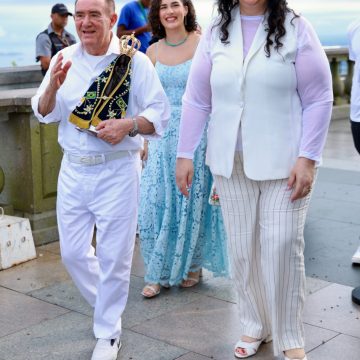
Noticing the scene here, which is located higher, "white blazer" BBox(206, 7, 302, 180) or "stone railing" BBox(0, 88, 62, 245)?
"white blazer" BBox(206, 7, 302, 180)

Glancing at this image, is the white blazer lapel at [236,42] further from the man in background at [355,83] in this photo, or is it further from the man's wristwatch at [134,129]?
the man in background at [355,83]

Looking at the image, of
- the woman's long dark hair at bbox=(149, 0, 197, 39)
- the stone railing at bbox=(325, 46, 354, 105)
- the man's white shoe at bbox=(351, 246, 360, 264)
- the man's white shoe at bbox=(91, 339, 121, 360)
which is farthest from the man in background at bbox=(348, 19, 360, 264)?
the stone railing at bbox=(325, 46, 354, 105)

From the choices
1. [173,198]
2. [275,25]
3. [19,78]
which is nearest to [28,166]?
[173,198]

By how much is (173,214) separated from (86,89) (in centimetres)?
155

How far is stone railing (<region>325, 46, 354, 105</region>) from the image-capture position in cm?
1538

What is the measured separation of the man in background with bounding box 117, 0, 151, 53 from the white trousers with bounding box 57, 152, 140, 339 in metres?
4.77

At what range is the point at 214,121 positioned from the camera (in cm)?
402

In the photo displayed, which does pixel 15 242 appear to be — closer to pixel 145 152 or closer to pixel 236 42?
pixel 145 152

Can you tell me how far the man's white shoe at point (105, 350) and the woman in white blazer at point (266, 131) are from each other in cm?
78

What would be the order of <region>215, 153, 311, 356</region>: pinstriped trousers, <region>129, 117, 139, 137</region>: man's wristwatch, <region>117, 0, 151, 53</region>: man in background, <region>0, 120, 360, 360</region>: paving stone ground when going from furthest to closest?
<region>117, 0, 151, 53</region>: man in background
<region>0, 120, 360, 360</region>: paving stone ground
<region>129, 117, 139, 137</region>: man's wristwatch
<region>215, 153, 311, 356</region>: pinstriped trousers

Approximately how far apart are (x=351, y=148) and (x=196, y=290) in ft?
21.7

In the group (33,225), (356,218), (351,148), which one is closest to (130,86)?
(33,225)

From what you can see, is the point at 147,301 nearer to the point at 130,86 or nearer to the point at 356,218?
the point at 130,86

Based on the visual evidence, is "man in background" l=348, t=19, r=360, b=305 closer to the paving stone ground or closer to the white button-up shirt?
the paving stone ground
